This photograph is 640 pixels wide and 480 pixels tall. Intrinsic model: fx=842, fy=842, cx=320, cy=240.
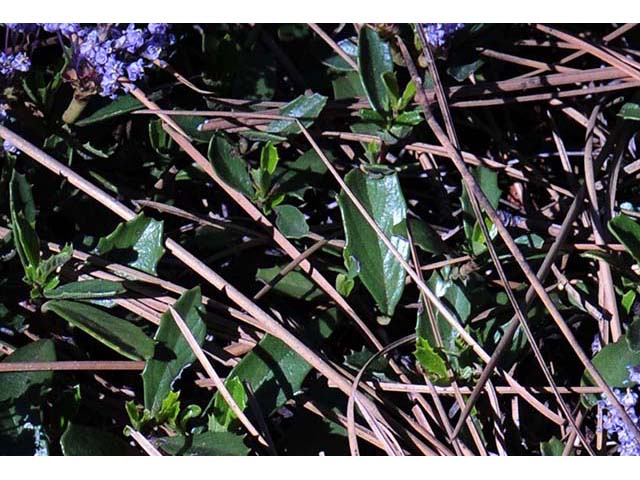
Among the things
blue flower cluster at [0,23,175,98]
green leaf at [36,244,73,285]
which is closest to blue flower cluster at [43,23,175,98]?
blue flower cluster at [0,23,175,98]

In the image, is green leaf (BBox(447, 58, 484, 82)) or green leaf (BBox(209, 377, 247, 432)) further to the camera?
green leaf (BBox(447, 58, 484, 82))

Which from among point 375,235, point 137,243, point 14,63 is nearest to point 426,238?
point 375,235

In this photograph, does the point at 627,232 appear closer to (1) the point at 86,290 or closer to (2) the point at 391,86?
(2) the point at 391,86

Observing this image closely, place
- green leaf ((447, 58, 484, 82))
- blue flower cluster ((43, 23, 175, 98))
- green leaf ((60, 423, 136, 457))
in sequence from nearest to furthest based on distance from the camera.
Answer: green leaf ((60, 423, 136, 457)), blue flower cluster ((43, 23, 175, 98)), green leaf ((447, 58, 484, 82))

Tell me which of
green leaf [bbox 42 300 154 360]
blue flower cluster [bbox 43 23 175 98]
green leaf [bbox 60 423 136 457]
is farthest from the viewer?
blue flower cluster [bbox 43 23 175 98]

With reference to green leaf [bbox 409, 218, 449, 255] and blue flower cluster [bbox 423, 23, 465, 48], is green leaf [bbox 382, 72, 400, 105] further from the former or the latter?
green leaf [bbox 409, 218, 449, 255]

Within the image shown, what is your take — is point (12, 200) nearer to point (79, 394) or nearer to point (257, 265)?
point (79, 394)

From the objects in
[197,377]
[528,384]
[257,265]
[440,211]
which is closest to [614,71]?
[440,211]
